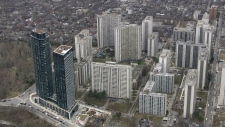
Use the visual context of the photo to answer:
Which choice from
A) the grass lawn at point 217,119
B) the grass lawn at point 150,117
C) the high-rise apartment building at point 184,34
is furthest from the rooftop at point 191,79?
the high-rise apartment building at point 184,34

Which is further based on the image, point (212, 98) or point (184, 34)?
point (184, 34)

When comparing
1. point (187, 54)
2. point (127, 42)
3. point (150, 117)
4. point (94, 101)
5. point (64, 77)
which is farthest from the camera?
point (127, 42)

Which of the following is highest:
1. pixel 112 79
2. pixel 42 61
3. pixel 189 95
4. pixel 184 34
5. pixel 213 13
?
pixel 213 13

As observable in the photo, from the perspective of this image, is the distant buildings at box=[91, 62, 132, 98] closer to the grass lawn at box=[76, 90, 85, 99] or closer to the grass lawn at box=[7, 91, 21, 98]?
the grass lawn at box=[76, 90, 85, 99]

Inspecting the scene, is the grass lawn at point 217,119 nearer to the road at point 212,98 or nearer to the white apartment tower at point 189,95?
the road at point 212,98

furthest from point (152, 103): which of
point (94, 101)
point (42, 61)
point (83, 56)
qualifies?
point (83, 56)

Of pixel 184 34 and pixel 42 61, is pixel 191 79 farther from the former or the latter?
pixel 184 34

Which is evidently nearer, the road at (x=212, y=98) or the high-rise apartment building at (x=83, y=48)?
the road at (x=212, y=98)
